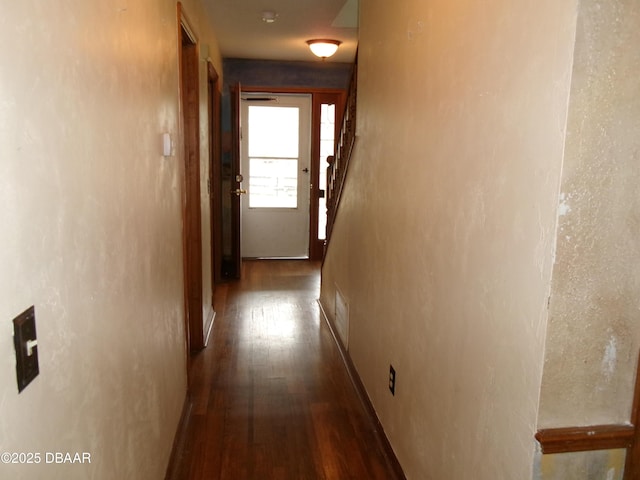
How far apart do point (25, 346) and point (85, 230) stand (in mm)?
366

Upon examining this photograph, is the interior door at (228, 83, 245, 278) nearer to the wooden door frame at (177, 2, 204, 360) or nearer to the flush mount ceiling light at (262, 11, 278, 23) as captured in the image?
the flush mount ceiling light at (262, 11, 278, 23)

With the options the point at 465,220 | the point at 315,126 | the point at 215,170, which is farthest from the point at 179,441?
the point at 315,126

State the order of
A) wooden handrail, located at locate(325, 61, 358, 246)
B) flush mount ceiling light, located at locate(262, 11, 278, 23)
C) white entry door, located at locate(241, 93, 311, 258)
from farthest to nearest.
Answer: white entry door, located at locate(241, 93, 311, 258), flush mount ceiling light, located at locate(262, 11, 278, 23), wooden handrail, located at locate(325, 61, 358, 246)

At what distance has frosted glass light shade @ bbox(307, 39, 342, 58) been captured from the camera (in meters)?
4.82

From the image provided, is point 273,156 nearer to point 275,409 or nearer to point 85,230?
point 275,409

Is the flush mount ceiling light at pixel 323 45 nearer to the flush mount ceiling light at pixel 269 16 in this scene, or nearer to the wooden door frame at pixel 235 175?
the flush mount ceiling light at pixel 269 16

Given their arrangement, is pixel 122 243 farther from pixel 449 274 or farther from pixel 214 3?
pixel 214 3

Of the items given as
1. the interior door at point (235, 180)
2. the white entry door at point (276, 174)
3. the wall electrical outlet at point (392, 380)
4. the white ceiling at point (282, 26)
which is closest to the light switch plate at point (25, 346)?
the wall electrical outlet at point (392, 380)

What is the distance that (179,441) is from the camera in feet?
8.00

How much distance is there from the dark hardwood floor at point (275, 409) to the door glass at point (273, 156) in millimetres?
2268

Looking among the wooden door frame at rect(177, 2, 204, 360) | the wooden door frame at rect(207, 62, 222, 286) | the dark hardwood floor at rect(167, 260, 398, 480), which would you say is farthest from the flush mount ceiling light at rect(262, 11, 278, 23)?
the dark hardwood floor at rect(167, 260, 398, 480)

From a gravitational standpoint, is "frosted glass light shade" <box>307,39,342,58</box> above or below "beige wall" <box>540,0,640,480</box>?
above

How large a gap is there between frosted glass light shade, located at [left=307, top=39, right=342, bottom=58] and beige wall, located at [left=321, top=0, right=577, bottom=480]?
7.53ft

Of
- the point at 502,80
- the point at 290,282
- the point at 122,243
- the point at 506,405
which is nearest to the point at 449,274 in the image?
the point at 506,405
